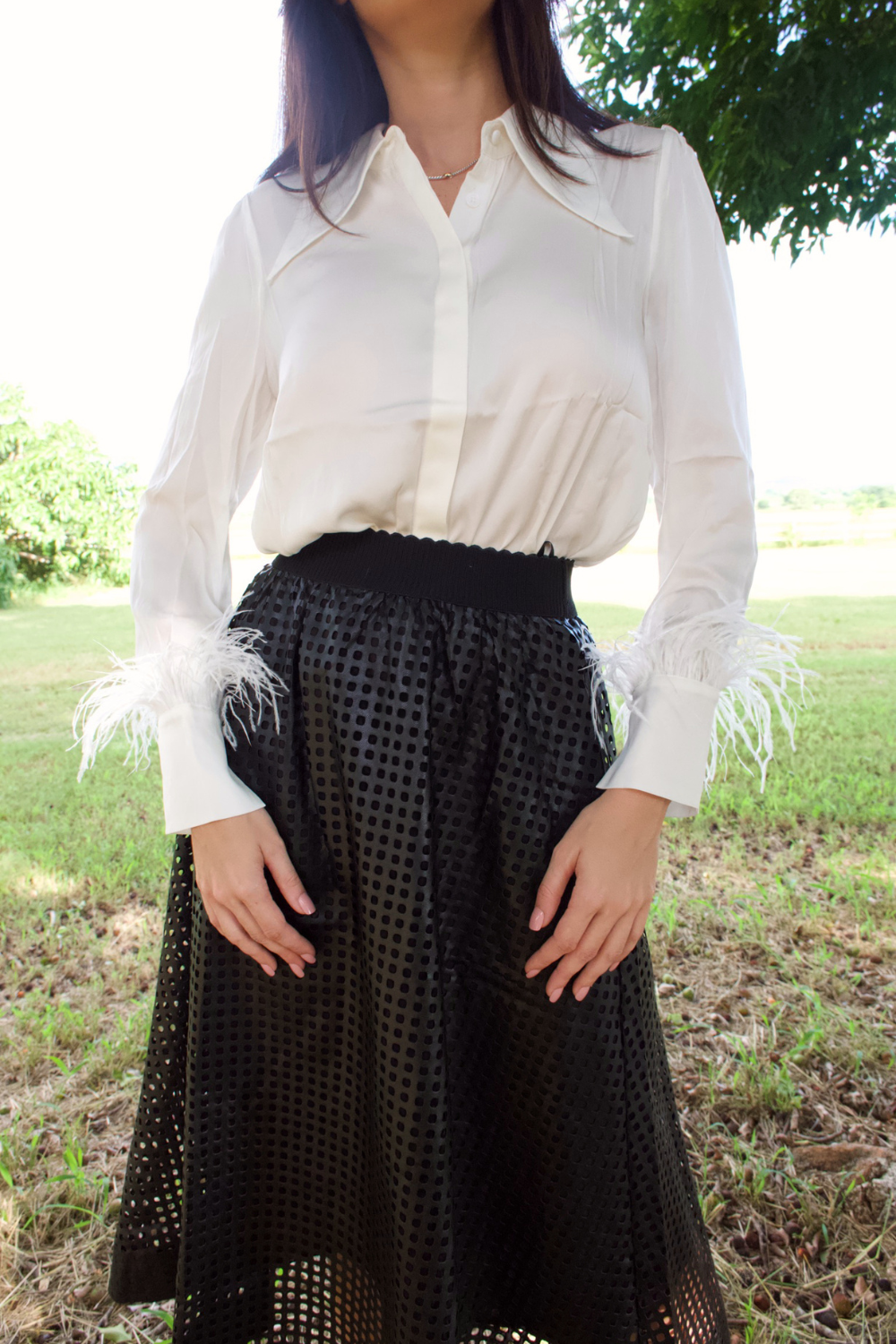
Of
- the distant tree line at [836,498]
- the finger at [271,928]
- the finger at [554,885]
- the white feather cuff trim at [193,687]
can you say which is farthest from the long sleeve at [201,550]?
the distant tree line at [836,498]

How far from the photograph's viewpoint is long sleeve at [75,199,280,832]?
35.9 inches

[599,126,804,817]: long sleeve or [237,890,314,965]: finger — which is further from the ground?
[599,126,804,817]: long sleeve

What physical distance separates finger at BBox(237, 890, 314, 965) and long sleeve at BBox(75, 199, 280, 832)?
124 mm

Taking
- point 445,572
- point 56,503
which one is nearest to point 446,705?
point 445,572

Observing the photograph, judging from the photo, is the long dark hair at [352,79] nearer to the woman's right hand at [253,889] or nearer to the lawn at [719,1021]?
the woman's right hand at [253,889]

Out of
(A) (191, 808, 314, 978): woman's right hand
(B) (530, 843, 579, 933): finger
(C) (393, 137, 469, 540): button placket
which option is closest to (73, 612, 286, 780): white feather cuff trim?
(A) (191, 808, 314, 978): woman's right hand

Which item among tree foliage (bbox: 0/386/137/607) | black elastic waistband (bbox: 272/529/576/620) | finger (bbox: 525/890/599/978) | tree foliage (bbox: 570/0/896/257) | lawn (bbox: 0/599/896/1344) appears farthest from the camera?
tree foliage (bbox: 0/386/137/607)

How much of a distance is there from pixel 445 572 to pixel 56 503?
220 inches

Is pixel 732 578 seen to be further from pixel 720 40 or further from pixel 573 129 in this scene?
pixel 720 40

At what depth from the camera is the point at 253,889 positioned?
83 centimetres

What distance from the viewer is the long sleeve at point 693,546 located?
2.67 ft

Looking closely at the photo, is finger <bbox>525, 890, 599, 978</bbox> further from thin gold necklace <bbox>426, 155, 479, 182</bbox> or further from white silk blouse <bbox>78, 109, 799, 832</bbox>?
thin gold necklace <bbox>426, 155, 479, 182</bbox>

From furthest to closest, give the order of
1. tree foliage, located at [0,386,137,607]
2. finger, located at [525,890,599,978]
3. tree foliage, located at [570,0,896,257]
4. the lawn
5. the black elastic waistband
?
1. tree foliage, located at [0,386,137,607]
2. tree foliage, located at [570,0,896,257]
3. the lawn
4. the black elastic waistband
5. finger, located at [525,890,599,978]

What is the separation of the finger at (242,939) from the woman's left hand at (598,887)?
0.93 feet
